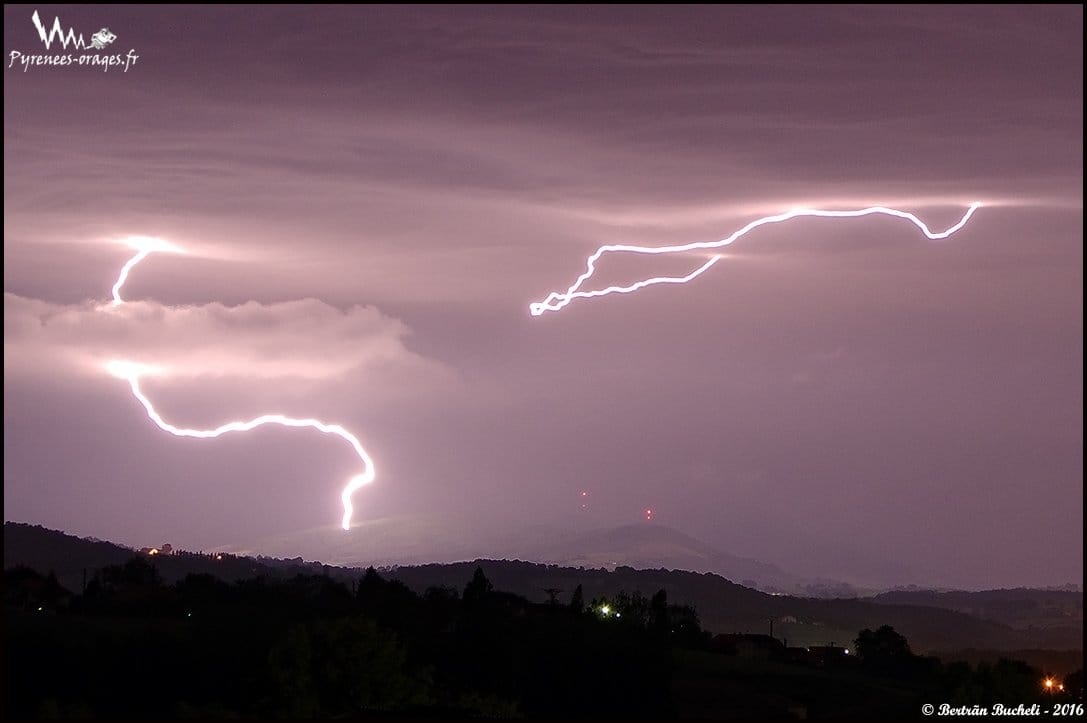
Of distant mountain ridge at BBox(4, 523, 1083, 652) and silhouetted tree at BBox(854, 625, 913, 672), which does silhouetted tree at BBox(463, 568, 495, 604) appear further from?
distant mountain ridge at BBox(4, 523, 1083, 652)

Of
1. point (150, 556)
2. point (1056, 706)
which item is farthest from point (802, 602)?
point (1056, 706)

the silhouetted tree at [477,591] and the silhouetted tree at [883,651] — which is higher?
the silhouetted tree at [477,591]

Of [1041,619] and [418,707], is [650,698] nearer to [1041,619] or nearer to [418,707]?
[418,707]

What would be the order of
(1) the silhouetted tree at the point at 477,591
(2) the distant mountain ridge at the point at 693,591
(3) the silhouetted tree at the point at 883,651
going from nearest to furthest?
(1) the silhouetted tree at the point at 477,591 → (3) the silhouetted tree at the point at 883,651 → (2) the distant mountain ridge at the point at 693,591

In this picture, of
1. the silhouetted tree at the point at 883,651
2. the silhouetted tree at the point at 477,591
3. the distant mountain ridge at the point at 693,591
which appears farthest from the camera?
the distant mountain ridge at the point at 693,591

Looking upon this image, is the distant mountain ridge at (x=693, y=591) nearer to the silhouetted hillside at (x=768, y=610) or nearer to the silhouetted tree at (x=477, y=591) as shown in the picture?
the silhouetted hillside at (x=768, y=610)

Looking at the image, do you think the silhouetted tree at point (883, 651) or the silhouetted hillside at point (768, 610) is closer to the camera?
the silhouetted tree at point (883, 651)

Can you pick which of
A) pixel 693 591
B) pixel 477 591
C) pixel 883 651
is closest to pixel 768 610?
pixel 693 591

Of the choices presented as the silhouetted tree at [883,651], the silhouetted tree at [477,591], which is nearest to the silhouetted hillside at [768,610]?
the silhouetted tree at [883,651]

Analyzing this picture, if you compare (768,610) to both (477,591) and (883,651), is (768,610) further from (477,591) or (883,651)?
(477,591)

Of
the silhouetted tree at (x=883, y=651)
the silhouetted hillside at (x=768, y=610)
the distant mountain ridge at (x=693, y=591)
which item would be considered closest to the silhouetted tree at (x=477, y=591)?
the silhouetted tree at (x=883, y=651)
